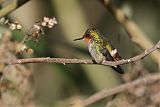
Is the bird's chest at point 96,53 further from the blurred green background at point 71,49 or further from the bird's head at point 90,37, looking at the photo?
the blurred green background at point 71,49

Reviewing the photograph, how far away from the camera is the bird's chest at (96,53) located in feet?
5.14

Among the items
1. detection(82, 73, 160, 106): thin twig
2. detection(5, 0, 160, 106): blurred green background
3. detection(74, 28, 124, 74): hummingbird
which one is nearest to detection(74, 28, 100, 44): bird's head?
detection(74, 28, 124, 74): hummingbird

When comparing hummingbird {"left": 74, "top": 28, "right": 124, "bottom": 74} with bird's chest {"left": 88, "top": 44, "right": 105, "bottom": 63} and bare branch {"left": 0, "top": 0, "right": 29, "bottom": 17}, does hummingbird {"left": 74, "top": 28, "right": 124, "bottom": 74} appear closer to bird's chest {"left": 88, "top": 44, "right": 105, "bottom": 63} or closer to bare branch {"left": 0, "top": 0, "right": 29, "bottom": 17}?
bird's chest {"left": 88, "top": 44, "right": 105, "bottom": 63}

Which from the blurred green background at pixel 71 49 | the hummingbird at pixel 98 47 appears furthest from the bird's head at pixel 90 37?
the blurred green background at pixel 71 49

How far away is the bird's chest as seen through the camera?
1.57m

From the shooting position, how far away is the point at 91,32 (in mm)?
1671

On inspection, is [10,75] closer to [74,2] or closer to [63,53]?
[63,53]

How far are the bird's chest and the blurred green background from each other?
2.10 feet

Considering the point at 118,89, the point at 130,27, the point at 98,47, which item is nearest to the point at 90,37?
the point at 98,47

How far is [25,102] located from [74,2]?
108 cm

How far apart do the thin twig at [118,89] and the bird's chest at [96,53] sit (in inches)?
11.1

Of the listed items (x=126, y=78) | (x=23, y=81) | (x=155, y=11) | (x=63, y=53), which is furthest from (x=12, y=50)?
(x=155, y=11)

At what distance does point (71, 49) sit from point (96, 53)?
3.26 feet

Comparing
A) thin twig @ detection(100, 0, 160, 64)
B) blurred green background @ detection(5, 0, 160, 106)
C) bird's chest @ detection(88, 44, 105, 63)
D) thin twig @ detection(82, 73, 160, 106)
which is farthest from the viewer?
blurred green background @ detection(5, 0, 160, 106)
